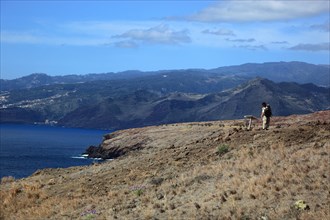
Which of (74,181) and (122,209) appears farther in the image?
(74,181)

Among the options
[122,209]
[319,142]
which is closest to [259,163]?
[319,142]

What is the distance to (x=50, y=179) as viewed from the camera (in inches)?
1389

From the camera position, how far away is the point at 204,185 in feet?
77.9

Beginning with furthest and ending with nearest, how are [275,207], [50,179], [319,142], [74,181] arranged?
1. [50,179]
2. [74,181]
3. [319,142]
4. [275,207]

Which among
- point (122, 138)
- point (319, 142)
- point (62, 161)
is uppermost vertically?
point (319, 142)

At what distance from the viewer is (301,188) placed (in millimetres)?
19984

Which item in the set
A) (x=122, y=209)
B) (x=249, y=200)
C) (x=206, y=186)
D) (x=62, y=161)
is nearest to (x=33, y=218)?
(x=122, y=209)

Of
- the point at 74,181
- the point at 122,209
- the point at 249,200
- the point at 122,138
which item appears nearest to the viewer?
the point at 249,200

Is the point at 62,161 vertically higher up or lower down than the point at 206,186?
lower down

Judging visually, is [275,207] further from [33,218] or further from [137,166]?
[137,166]

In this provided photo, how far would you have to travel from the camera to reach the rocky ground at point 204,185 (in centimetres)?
1948

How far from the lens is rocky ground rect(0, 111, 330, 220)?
19.5 m

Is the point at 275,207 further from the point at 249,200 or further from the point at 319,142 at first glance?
the point at 319,142

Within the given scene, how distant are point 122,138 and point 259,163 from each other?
4892 cm
